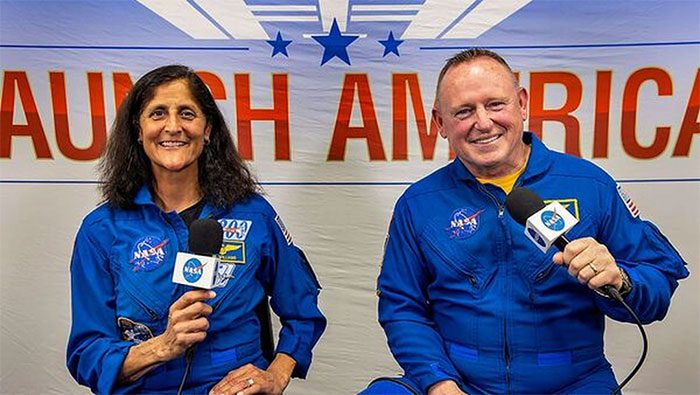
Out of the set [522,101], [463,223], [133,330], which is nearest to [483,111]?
[522,101]

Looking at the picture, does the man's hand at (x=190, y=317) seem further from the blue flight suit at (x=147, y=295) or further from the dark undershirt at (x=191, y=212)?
the dark undershirt at (x=191, y=212)

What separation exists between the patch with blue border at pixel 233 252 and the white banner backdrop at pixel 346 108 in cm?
59

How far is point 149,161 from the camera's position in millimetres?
1895

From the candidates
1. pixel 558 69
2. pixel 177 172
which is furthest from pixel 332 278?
pixel 558 69

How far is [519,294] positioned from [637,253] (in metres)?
0.26

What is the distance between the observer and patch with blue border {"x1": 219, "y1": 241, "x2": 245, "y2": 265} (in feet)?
5.91

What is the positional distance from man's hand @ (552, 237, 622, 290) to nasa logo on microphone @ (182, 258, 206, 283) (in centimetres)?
61

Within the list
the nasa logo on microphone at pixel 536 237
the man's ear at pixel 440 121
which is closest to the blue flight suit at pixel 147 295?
the man's ear at pixel 440 121

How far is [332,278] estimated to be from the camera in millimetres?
2430

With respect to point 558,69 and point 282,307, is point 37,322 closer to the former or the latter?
point 282,307

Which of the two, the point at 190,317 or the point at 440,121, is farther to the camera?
the point at 440,121

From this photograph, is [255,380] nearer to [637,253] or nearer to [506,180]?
[506,180]

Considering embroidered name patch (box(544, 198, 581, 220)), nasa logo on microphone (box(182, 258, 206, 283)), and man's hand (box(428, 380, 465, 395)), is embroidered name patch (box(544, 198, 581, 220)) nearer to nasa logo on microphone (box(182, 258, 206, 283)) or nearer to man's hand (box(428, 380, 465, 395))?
man's hand (box(428, 380, 465, 395))

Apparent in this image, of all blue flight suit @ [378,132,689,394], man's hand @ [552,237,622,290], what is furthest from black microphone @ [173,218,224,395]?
man's hand @ [552,237,622,290]
